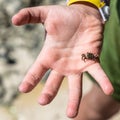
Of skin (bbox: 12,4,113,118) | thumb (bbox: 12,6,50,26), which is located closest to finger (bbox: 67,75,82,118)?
skin (bbox: 12,4,113,118)

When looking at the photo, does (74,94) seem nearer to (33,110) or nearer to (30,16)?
(30,16)

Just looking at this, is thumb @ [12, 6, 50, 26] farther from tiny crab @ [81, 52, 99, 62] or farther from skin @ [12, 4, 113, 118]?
tiny crab @ [81, 52, 99, 62]

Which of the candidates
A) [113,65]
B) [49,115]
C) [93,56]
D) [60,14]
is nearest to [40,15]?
[60,14]

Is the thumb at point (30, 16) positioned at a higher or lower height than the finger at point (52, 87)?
higher

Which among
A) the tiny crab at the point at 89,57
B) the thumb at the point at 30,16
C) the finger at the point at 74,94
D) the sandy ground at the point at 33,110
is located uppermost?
the thumb at the point at 30,16

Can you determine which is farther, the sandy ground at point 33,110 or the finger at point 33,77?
the sandy ground at point 33,110

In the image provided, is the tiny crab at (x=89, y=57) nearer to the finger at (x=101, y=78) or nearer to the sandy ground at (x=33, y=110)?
the finger at (x=101, y=78)

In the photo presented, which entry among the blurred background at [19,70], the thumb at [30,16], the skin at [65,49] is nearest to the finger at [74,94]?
the skin at [65,49]

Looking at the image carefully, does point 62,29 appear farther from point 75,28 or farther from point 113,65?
point 113,65

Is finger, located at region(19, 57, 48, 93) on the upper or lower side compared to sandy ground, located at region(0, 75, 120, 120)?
upper
